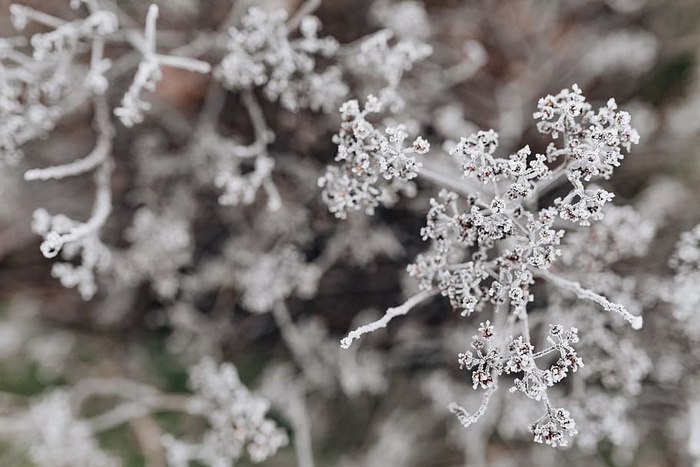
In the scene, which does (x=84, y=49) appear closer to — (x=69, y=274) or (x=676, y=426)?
(x=69, y=274)

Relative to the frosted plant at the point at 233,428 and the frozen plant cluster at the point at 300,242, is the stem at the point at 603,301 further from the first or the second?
the frosted plant at the point at 233,428

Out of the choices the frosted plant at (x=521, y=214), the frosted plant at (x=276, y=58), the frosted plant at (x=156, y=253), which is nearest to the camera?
the frosted plant at (x=521, y=214)

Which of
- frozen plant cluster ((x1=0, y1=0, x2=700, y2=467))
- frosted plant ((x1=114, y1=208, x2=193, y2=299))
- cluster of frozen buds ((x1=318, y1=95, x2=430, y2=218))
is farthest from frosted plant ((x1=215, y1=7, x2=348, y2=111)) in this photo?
frosted plant ((x1=114, y1=208, x2=193, y2=299))

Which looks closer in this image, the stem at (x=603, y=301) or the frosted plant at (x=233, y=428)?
the stem at (x=603, y=301)

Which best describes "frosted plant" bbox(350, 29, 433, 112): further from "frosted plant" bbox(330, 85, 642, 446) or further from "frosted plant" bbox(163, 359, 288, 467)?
"frosted plant" bbox(163, 359, 288, 467)

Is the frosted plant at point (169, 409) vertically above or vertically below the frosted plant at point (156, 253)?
below

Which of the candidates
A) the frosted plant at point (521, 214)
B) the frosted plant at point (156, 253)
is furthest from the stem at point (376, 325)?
the frosted plant at point (156, 253)

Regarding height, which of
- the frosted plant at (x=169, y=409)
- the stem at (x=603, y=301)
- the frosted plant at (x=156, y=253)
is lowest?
the stem at (x=603, y=301)

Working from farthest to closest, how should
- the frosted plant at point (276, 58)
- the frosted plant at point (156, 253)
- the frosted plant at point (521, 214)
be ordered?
1. the frosted plant at point (156, 253)
2. the frosted plant at point (276, 58)
3. the frosted plant at point (521, 214)
